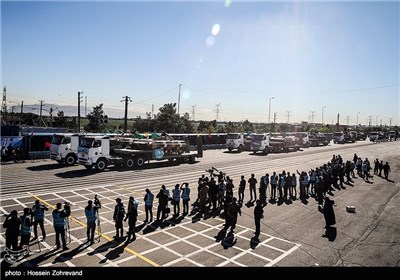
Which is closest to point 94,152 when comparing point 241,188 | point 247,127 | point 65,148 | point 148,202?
point 65,148

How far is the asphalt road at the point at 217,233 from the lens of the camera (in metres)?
9.73

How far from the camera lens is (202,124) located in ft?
256

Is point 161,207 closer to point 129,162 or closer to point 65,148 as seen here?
point 129,162

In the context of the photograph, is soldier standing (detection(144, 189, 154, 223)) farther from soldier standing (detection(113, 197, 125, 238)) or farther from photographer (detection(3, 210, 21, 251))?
photographer (detection(3, 210, 21, 251))

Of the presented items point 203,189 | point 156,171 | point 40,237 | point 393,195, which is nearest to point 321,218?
point 203,189

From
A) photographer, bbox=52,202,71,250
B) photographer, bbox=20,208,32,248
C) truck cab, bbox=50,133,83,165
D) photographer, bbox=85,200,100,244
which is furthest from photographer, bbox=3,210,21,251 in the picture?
truck cab, bbox=50,133,83,165

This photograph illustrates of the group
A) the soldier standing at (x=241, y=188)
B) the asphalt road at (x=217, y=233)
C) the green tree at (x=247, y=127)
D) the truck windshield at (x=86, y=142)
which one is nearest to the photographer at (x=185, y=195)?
the asphalt road at (x=217, y=233)

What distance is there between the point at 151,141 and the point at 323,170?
15.8m

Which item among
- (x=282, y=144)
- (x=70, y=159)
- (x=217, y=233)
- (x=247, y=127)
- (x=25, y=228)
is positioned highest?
(x=247, y=127)

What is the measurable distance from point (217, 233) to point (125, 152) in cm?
1632

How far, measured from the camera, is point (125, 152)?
86.9ft

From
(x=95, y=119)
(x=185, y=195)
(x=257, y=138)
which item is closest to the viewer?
(x=185, y=195)

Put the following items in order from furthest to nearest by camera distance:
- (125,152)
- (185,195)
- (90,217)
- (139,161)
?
(139,161) → (125,152) → (185,195) → (90,217)

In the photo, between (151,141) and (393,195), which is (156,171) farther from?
(393,195)
